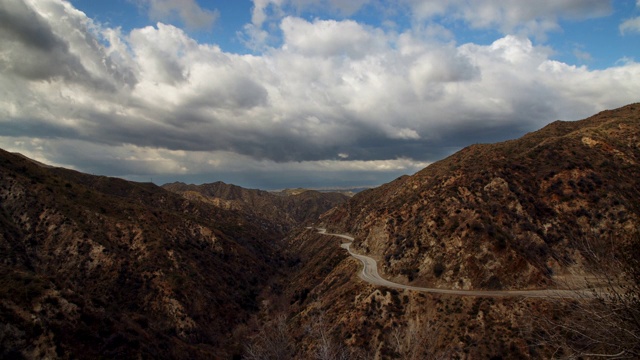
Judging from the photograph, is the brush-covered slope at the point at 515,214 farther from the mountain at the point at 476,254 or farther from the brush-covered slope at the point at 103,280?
the brush-covered slope at the point at 103,280

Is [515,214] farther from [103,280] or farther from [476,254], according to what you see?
[103,280]

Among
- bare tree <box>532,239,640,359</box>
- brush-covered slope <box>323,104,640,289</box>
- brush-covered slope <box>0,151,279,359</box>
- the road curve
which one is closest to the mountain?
brush-covered slope <box>323,104,640,289</box>

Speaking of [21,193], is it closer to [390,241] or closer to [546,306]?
[390,241]

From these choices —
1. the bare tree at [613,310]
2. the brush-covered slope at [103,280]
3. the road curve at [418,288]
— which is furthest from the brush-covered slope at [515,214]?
the bare tree at [613,310]

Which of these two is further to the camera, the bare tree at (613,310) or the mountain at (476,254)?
the mountain at (476,254)

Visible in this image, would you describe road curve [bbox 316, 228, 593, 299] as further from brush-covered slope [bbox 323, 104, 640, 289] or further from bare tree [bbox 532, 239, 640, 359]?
bare tree [bbox 532, 239, 640, 359]

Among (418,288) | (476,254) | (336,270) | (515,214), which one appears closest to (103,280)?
(336,270)
